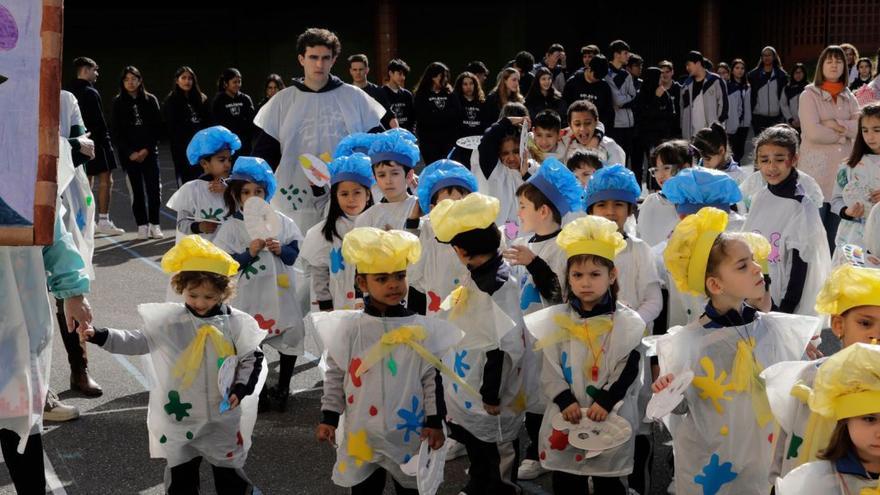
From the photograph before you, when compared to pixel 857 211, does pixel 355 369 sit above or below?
below

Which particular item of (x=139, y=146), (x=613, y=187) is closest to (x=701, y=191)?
(x=613, y=187)

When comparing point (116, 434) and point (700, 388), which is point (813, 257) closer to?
point (700, 388)

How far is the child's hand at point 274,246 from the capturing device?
6426 millimetres

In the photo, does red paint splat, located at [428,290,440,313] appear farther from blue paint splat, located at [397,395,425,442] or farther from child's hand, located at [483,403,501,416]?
blue paint splat, located at [397,395,425,442]

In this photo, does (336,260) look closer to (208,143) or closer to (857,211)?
(208,143)

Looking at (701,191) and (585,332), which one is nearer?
(585,332)

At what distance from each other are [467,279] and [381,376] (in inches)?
28.2

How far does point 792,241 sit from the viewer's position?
18.7 feet

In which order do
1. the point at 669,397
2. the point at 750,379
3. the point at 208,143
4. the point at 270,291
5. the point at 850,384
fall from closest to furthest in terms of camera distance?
the point at 850,384 < the point at 669,397 < the point at 750,379 < the point at 270,291 < the point at 208,143

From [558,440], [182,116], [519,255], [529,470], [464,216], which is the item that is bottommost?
[529,470]

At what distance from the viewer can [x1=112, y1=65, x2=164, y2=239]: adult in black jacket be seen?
13.0 meters

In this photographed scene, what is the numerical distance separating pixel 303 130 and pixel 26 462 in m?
3.52

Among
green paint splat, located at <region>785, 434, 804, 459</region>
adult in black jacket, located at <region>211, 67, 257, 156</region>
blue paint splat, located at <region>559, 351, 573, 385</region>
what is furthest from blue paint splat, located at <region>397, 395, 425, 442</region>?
adult in black jacket, located at <region>211, 67, 257, 156</region>

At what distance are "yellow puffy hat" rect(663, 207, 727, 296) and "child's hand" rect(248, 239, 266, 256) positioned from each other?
2766 millimetres
